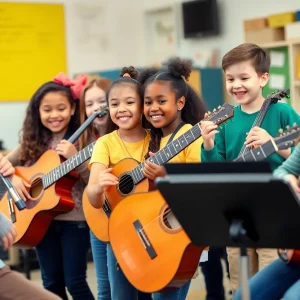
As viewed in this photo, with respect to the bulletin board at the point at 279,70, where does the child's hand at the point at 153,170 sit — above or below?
below

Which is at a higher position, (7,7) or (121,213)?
(7,7)

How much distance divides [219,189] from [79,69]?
6.27 m

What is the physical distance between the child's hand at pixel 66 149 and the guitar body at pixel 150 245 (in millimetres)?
640

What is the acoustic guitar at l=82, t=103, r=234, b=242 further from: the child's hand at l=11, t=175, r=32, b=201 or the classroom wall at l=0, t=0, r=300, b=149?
the classroom wall at l=0, t=0, r=300, b=149

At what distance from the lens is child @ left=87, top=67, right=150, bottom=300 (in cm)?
326

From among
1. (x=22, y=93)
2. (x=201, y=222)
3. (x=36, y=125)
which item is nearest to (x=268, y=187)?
(x=201, y=222)

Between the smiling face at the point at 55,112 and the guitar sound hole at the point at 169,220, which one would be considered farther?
the smiling face at the point at 55,112

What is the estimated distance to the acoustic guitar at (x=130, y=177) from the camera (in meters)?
2.98

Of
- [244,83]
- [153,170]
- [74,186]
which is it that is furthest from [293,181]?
[74,186]

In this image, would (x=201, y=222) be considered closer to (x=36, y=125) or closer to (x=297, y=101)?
(x=36, y=125)

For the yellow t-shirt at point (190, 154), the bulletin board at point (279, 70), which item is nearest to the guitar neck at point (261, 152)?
the yellow t-shirt at point (190, 154)

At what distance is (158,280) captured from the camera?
116 inches

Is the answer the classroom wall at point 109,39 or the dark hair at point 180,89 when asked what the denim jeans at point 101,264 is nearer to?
the dark hair at point 180,89

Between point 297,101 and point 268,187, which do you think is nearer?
point 268,187
